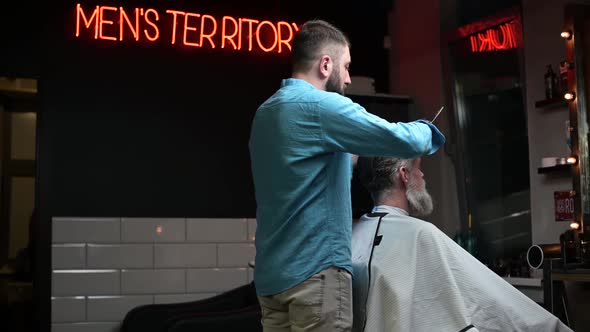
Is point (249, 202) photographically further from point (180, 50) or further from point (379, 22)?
point (379, 22)

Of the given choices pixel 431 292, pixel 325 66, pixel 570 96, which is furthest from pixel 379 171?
pixel 570 96

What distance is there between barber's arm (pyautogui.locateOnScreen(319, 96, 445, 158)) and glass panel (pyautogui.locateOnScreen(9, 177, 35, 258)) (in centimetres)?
471

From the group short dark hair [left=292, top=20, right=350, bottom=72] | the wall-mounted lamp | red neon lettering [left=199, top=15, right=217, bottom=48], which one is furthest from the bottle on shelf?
short dark hair [left=292, top=20, right=350, bottom=72]

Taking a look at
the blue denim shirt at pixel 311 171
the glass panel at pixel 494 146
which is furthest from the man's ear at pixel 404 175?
the glass panel at pixel 494 146

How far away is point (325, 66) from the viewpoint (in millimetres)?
2023

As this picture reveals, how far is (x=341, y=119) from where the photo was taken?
186cm

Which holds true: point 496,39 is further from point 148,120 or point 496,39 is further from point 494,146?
point 148,120

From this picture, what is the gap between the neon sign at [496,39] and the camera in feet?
15.8

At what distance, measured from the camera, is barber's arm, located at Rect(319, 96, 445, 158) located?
6.05 feet

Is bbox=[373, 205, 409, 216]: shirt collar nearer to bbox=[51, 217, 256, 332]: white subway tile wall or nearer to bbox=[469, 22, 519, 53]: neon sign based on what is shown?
bbox=[469, 22, 519, 53]: neon sign

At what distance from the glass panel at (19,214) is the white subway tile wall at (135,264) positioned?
1307 mm

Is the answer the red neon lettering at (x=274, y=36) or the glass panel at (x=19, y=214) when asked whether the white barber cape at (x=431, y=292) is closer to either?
the red neon lettering at (x=274, y=36)

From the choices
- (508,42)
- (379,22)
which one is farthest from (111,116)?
(508,42)

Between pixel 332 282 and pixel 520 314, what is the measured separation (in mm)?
767
